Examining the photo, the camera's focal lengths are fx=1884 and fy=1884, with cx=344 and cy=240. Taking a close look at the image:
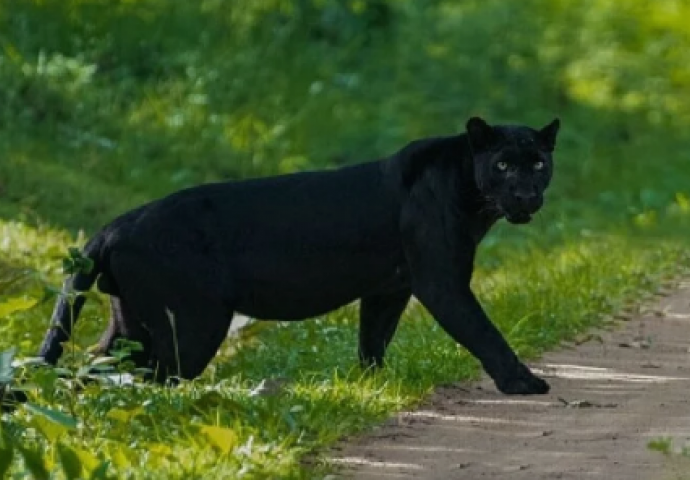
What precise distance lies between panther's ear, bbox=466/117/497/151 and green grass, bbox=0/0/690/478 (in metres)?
0.94

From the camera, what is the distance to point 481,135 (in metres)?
7.75

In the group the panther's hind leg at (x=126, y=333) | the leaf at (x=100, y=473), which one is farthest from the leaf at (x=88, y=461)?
the panther's hind leg at (x=126, y=333)

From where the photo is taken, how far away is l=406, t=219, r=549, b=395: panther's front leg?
7496mm

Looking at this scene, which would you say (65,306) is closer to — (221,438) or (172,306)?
(172,306)

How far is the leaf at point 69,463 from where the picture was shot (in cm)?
530

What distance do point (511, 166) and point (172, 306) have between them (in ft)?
4.88

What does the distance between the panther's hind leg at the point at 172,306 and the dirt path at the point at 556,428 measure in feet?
3.20

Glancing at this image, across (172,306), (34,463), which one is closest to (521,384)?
(172,306)

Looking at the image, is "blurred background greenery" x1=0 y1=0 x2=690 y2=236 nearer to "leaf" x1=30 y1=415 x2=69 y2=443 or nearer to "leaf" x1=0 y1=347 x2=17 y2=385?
"leaf" x1=30 y1=415 x2=69 y2=443

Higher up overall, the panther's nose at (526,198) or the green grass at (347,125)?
the green grass at (347,125)

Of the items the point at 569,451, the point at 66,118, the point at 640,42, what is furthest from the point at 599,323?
the point at 640,42

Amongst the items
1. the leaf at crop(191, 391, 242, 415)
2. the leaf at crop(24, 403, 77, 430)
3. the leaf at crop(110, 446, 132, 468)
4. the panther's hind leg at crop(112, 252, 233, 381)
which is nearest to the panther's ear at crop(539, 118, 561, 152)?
the panther's hind leg at crop(112, 252, 233, 381)

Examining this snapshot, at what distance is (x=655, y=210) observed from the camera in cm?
1438

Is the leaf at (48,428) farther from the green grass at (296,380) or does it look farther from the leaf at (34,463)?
the leaf at (34,463)
